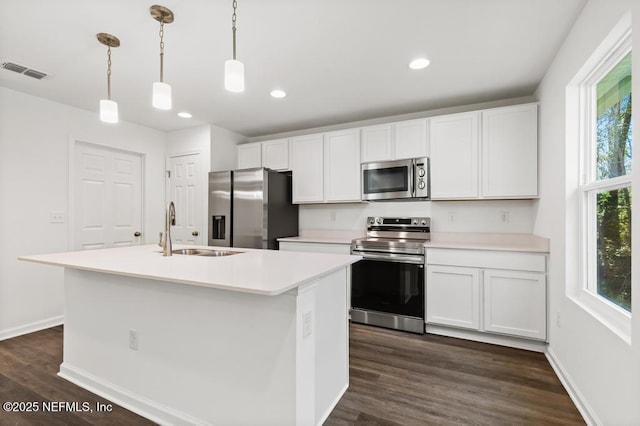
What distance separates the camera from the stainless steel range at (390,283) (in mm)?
3084

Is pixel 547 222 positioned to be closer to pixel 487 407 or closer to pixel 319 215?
pixel 487 407

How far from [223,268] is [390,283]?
2023mm

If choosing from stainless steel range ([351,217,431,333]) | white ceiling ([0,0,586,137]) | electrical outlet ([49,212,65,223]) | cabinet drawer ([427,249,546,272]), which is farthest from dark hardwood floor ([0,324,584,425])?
white ceiling ([0,0,586,137])

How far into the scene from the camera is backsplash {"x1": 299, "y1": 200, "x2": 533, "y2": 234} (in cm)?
322

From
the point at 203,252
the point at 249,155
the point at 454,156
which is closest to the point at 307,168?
the point at 249,155

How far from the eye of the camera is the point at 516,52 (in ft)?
7.66

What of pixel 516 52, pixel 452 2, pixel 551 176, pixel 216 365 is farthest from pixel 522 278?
pixel 216 365

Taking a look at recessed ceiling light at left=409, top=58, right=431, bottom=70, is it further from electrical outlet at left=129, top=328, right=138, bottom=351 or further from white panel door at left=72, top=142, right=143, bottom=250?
white panel door at left=72, top=142, right=143, bottom=250

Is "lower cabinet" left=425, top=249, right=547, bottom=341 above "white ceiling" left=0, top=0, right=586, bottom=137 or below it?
below

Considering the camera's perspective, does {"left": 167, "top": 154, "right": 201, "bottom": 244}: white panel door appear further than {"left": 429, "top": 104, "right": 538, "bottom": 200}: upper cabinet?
Yes

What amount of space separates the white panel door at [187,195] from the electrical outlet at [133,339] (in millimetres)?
2419

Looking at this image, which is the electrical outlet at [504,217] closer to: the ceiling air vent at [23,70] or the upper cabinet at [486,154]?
the upper cabinet at [486,154]

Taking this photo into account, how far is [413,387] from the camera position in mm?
2094

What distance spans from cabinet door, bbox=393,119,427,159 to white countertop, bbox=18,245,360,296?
1.88 meters
